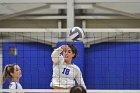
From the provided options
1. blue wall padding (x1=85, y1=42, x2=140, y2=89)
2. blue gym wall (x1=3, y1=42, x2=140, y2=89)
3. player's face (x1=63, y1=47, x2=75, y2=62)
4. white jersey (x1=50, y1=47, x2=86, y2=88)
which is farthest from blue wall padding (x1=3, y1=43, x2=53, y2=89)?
player's face (x1=63, y1=47, x2=75, y2=62)

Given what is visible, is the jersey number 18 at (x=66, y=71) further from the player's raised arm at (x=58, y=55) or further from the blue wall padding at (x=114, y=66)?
the blue wall padding at (x=114, y=66)

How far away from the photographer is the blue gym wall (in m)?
6.68

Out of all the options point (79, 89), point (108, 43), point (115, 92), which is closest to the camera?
point (79, 89)

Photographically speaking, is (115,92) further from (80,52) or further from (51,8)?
(51,8)

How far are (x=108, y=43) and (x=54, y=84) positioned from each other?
9.74 feet

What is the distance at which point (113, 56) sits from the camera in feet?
23.0

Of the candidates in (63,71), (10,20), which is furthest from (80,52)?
(63,71)

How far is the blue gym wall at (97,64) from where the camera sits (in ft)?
21.9

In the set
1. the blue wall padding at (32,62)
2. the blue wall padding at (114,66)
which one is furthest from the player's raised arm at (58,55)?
the blue wall padding at (114,66)

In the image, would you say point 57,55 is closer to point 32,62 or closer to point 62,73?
point 62,73

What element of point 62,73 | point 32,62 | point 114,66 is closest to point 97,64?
point 114,66

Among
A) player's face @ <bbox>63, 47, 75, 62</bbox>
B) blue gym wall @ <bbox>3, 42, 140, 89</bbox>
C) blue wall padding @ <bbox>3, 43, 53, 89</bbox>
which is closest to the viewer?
player's face @ <bbox>63, 47, 75, 62</bbox>

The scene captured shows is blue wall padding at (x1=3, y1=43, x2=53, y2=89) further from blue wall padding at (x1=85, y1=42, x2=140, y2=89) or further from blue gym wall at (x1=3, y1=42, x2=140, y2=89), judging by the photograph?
blue wall padding at (x1=85, y1=42, x2=140, y2=89)

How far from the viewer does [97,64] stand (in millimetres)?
7070
